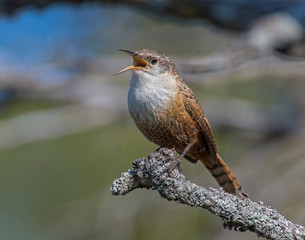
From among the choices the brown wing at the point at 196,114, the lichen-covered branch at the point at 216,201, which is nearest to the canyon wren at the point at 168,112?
the brown wing at the point at 196,114

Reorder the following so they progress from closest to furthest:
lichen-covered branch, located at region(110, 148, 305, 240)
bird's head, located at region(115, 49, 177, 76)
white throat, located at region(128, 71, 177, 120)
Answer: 1. lichen-covered branch, located at region(110, 148, 305, 240)
2. white throat, located at region(128, 71, 177, 120)
3. bird's head, located at region(115, 49, 177, 76)

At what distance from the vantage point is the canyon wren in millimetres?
3857

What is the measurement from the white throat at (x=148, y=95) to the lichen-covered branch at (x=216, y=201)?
915mm

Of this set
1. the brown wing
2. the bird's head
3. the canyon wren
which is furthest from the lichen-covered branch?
the bird's head

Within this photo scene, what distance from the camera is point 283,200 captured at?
5633mm

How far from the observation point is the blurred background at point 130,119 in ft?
17.2

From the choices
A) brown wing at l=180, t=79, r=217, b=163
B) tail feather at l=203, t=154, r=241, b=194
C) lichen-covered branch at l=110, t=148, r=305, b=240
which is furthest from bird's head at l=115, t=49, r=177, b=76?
lichen-covered branch at l=110, t=148, r=305, b=240

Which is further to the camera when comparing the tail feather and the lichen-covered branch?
the tail feather

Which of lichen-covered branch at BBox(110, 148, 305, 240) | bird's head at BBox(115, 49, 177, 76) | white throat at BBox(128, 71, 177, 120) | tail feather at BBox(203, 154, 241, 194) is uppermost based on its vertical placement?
bird's head at BBox(115, 49, 177, 76)

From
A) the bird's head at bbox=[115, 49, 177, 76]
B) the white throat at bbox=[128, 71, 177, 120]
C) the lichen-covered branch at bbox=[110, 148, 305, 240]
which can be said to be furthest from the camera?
the bird's head at bbox=[115, 49, 177, 76]

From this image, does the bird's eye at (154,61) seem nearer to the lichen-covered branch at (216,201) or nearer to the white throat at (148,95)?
the white throat at (148,95)

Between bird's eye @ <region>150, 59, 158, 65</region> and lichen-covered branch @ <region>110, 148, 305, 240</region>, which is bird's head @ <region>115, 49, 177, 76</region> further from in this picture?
lichen-covered branch @ <region>110, 148, 305, 240</region>

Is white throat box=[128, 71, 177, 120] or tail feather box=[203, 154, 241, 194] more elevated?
white throat box=[128, 71, 177, 120]

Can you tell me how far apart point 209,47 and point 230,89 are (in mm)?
999
